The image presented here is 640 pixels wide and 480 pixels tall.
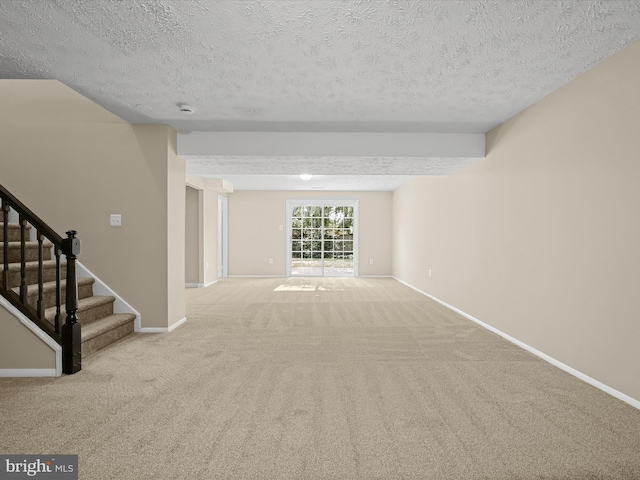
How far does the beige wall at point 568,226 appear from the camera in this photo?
91.4 inches

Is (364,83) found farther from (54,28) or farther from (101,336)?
(101,336)

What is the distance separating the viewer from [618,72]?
2367mm

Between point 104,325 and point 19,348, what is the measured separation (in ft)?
2.65

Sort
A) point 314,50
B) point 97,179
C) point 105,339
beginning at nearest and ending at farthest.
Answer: point 314,50
point 105,339
point 97,179

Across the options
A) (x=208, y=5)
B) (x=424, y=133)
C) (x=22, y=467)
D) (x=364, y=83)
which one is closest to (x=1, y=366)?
(x=22, y=467)

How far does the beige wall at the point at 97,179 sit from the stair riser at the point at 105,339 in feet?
0.68

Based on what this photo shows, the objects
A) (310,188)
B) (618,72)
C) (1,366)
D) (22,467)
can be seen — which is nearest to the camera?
(22,467)

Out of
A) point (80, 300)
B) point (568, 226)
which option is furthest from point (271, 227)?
point (568, 226)

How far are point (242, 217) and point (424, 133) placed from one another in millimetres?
6419

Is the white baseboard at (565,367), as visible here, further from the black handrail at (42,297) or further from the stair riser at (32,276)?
the stair riser at (32,276)

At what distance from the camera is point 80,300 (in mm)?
3584

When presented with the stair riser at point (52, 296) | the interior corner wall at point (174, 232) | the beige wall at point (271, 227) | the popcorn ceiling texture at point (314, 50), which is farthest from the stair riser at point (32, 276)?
the beige wall at point (271, 227)

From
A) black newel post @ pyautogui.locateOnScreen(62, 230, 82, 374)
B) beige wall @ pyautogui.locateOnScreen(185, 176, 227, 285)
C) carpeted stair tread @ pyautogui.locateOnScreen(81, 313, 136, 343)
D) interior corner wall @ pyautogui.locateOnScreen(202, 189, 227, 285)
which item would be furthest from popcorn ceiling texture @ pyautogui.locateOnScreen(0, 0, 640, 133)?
interior corner wall @ pyautogui.locateOnScreen(202, 189, 227, 285)

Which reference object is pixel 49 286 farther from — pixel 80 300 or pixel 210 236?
pixel 210 236
